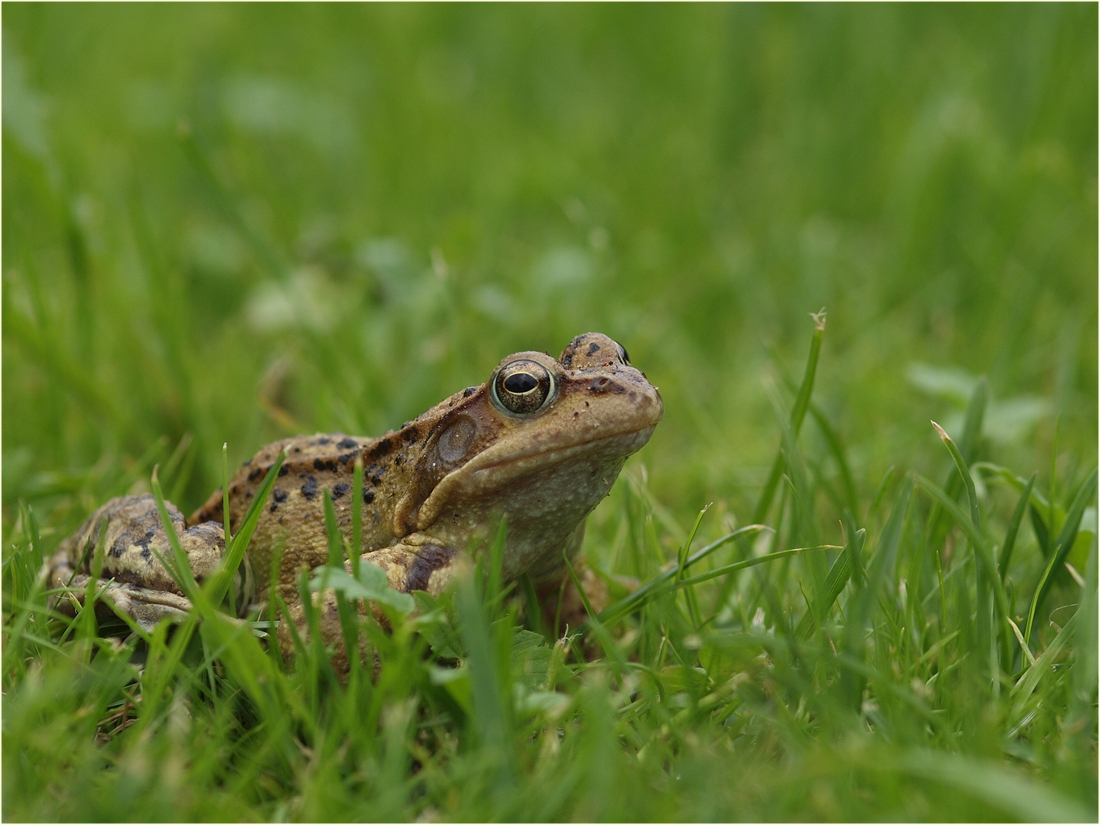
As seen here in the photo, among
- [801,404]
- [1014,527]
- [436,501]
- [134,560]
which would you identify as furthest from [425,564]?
[1014,527]

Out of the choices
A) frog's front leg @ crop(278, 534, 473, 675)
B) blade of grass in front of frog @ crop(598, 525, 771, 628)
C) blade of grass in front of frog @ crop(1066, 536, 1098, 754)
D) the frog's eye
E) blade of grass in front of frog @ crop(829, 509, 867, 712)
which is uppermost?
the frog's eye

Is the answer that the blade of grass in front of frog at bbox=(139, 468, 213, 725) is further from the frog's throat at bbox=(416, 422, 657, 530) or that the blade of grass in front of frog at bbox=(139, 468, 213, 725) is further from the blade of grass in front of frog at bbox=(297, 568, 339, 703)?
the frog's throat at bbox=(416, 422, 657, 530)

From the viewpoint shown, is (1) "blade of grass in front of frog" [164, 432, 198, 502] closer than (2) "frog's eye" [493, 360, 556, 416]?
No

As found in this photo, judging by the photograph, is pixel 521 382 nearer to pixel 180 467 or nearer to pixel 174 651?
pixel 174 651

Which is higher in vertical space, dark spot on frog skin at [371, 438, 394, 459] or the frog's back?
dark spot on frog skin at [371, 438, 394, 459]

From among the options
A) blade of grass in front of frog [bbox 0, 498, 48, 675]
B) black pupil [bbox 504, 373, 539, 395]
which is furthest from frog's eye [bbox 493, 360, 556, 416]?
blade of grass in front of frog [bbox 0, 498, 48, 675]

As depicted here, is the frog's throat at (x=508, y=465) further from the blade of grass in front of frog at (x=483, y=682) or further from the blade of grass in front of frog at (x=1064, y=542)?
the blade of grass in front of frog at (x=1064, y=542)
